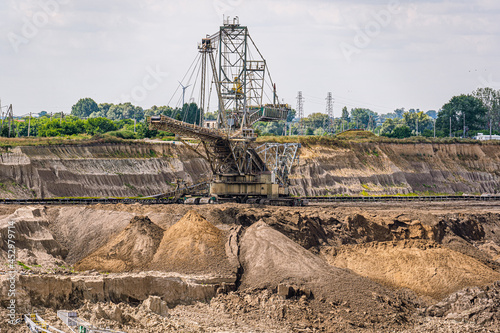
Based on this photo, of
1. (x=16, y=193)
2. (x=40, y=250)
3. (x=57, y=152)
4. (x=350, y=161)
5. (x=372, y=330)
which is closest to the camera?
(x=372, y=330)

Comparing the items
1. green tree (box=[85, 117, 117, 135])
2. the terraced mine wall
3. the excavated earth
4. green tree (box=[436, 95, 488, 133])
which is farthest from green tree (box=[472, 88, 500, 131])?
the excavated earth

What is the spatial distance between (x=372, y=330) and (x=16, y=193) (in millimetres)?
51792

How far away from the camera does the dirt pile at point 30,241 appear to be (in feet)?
135

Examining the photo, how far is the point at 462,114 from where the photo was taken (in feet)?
538

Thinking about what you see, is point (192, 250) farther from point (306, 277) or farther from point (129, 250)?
point (306, 277)

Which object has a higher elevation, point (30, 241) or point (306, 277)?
point (30, 241)

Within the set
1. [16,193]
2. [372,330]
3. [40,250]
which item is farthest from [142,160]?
[372,330]

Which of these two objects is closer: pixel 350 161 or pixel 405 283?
pixel 405 283

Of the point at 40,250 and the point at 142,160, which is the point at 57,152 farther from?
the point at 40,250

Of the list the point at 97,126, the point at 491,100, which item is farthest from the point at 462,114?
the point at 97,126

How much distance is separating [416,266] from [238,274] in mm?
11531

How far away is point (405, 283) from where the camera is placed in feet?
137

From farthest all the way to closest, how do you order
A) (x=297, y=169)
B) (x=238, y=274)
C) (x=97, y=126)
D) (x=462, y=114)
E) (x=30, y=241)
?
(x=462, y=114)
(x=97, y=126)
(x=297, y=169)
(x=30, y=241)
(x=238, y=274)

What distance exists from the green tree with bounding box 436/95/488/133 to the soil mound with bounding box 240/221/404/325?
129m
